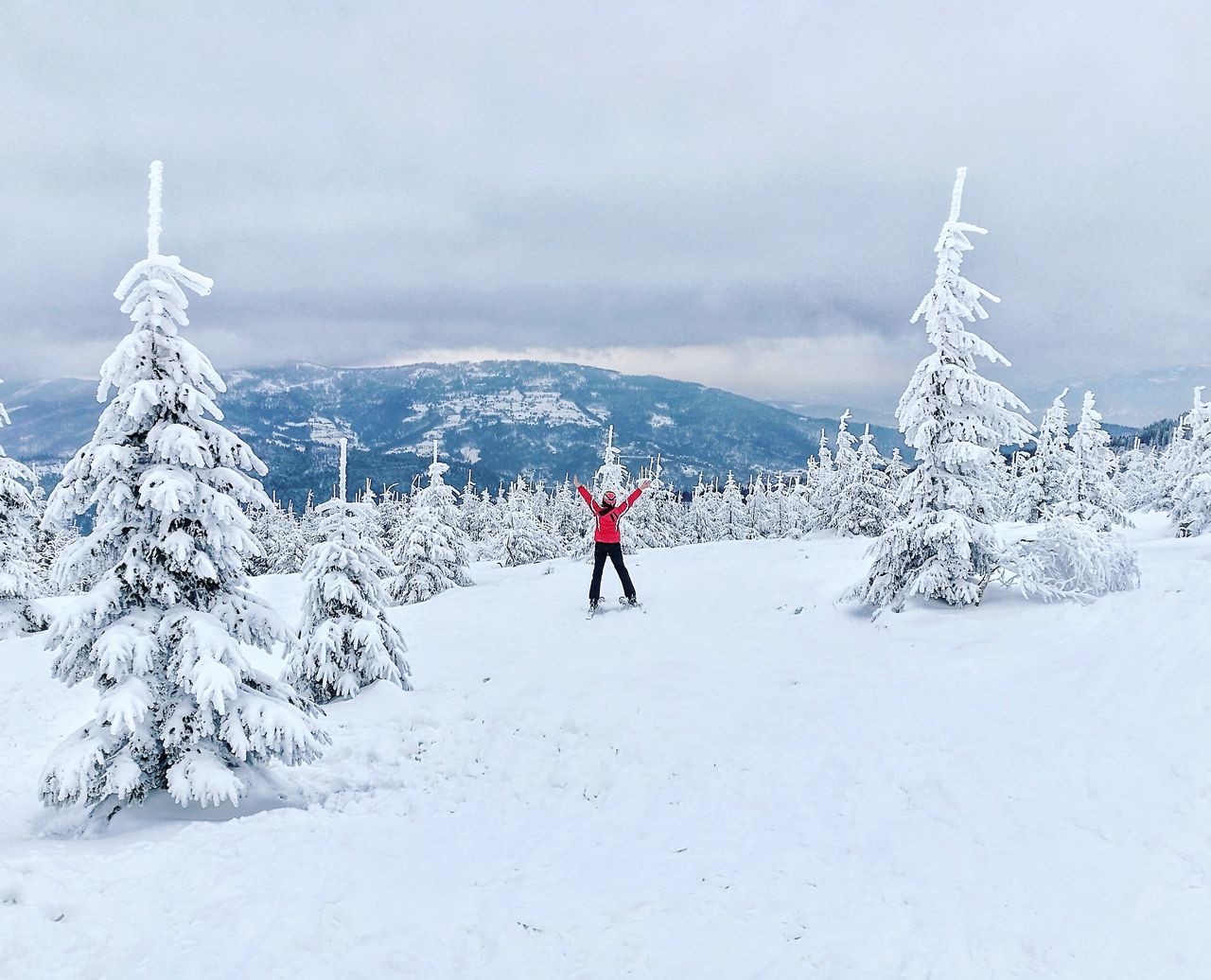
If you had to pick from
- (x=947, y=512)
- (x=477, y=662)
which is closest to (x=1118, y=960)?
(x=947, y=512)

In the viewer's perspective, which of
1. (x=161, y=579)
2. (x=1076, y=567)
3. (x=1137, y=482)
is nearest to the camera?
(x=161, y=579)

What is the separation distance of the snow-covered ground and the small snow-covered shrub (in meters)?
0.47

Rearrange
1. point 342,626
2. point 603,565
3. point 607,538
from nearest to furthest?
point 342,626, point 607,538, point 603,565

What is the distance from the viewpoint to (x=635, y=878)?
6.11m

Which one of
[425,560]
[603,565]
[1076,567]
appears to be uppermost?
[1076,567]

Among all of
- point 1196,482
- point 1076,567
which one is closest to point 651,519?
point 1196,482

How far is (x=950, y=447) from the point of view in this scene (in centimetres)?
1262

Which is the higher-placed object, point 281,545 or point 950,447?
point 950,447

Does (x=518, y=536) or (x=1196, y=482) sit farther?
(x=518, y=536)

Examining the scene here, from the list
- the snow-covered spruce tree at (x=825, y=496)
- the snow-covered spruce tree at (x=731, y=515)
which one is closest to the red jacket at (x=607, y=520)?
the snow-covered spruce tree at (x=825, y=496)

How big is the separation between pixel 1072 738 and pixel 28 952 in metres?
10.0

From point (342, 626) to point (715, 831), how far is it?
699cm

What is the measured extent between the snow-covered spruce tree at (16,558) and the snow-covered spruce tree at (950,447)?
23851 mm

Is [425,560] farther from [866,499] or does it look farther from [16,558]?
[866,499]
